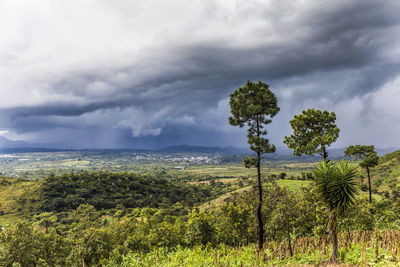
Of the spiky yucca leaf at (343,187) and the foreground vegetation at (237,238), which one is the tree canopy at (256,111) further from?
the spiky yucca leaf at (343,187)

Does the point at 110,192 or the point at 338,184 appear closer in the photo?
the point at 338,184

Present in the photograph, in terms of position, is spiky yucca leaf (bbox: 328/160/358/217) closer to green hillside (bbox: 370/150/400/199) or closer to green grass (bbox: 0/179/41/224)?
green hillside (bbox: 370/150/400/199)

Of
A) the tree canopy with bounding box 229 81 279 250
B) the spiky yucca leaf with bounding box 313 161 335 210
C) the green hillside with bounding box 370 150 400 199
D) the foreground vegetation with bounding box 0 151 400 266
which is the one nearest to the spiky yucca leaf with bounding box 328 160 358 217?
the spiky yucca leaf with bounding box 313 161 335 210

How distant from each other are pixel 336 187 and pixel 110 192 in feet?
459

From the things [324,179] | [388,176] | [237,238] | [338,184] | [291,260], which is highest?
[324,179]

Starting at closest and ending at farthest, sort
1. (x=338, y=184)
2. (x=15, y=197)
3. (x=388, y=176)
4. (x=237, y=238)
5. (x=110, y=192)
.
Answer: (x=338, y=184), (x=237, y=238), (x=388, y=176), (x=15, y=197), (x=110, y=192)

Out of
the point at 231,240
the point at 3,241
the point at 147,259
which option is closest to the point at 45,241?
the point at 3,241

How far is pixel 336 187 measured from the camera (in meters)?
12.5

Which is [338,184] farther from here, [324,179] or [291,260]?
[291,260]

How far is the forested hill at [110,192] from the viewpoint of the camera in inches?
4593

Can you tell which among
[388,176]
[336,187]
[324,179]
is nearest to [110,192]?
[324,179]

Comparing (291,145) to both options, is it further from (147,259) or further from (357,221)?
(147,259)

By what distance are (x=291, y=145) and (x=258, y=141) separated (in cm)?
703

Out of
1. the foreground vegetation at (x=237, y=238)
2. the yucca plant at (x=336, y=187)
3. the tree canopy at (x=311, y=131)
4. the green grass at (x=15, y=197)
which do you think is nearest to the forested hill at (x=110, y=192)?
the green grass at (x=15, y=197)
